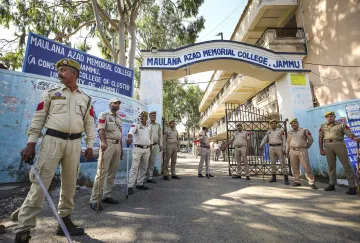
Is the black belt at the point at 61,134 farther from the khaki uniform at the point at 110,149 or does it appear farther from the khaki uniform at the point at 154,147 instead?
the khaki uniform at the point at 154,147

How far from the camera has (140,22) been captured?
11.8 m

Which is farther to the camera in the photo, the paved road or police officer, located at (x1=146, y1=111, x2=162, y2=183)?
police officer, located at (x1=146, y1=111, x2=162, y2=183)

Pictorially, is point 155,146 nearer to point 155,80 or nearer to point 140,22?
point 155,80

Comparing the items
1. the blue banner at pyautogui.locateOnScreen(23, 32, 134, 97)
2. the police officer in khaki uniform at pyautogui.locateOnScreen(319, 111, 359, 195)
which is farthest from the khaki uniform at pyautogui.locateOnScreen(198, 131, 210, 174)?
the police officer in khaki uniform at pyautogui.locateOnScreen(319, 111, 359, 195)

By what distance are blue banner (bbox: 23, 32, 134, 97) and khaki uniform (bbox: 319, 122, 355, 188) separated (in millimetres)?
6030

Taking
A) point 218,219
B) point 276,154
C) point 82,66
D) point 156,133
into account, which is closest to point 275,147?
point 276,154

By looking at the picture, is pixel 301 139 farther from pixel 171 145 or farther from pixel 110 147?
pixel 110 147

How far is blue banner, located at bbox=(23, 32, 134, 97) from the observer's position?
15.9 ft

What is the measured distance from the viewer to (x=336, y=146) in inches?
185

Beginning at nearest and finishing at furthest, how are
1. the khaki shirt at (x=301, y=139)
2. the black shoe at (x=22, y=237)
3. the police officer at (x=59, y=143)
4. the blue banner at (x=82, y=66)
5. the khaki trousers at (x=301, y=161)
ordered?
the black shoe at (x=22, y=237)
the police officer at (x=59, y=143)
the blue banner at (x=82, y=66)
the khaki trousers at (x=301, y=161)
the khaki shirt at (x=301, y=139)

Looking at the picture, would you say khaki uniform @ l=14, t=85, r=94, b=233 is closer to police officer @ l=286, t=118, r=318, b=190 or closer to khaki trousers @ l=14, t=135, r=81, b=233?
khaki trousers @ l=14, t=135, r=81, b=233

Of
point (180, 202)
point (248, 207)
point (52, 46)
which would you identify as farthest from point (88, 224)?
point (52, 46)

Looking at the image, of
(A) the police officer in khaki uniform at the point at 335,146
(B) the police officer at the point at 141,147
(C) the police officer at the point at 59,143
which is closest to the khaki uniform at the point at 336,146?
(A) the police officer in khaki uniform at the point at 335,146

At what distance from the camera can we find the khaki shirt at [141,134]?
15.5 ft
